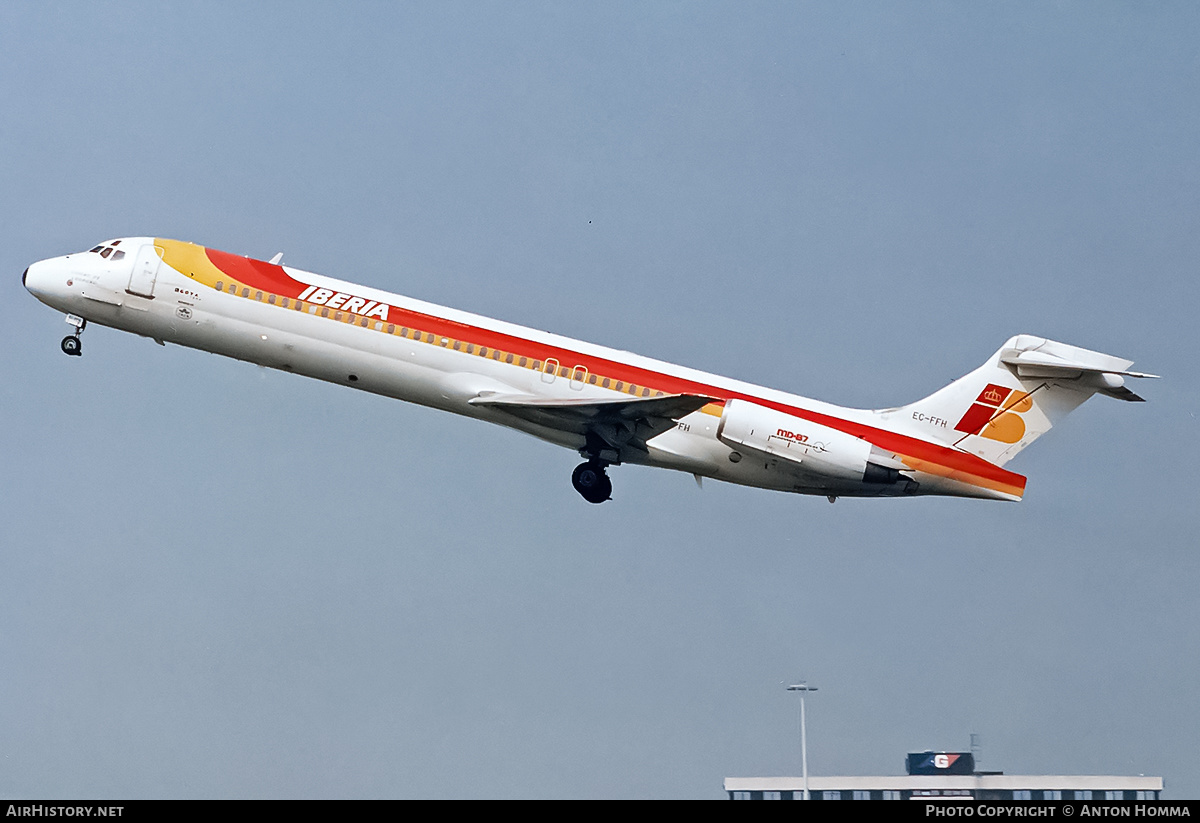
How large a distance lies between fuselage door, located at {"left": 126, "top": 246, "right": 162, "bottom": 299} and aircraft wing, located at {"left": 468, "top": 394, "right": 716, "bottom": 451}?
7286 millimetres

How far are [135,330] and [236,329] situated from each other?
2603mm

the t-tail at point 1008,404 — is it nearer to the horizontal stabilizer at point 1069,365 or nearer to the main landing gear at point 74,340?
the horizontal stabilizer at point 1069,365

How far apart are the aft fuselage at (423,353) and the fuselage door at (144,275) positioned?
0.8 inches

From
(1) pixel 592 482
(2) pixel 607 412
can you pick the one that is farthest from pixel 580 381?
(1) pixel 592 482

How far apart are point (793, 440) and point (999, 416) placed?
514cm

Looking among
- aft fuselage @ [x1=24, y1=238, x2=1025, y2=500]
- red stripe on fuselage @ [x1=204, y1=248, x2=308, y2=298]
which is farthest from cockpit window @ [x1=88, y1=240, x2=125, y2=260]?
red stripe on fuselage @ [x1=204, y1=248, x2=308, y2=298]

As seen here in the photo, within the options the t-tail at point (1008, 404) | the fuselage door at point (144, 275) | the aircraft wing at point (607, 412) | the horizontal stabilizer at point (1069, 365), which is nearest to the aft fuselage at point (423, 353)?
the fuselage door at point (144, 275)

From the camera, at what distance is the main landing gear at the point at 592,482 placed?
31391mm

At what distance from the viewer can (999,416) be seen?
103ft
